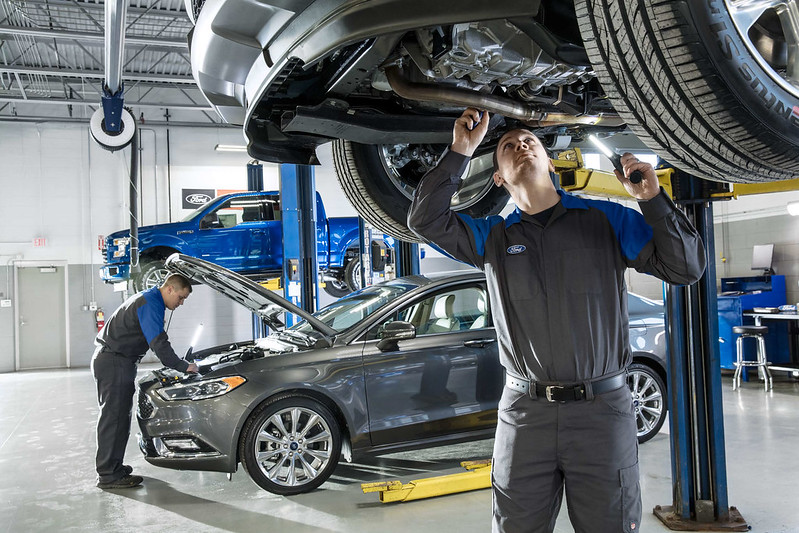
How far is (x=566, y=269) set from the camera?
73.7 inches

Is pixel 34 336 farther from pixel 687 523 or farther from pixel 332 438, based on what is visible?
pixel 687 523

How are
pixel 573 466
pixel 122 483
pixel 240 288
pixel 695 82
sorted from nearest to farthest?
pixel 695 82 < pixel 573 466 < pixel 240 288 < pixel 122 483

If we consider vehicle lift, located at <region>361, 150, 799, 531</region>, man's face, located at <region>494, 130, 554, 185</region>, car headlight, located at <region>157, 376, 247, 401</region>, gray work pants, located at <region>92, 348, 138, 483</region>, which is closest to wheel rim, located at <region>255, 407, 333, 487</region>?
car headlight, located at <region>157, 376, 247, 401</region>

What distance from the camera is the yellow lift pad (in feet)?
11.7

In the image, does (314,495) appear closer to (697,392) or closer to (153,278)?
(697,392)

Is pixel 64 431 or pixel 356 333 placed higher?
pixel 356 333

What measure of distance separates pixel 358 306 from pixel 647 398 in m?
2.22

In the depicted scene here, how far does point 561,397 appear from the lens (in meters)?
1.80

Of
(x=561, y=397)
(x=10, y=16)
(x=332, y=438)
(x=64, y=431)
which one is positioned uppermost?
(x=10, y=16)

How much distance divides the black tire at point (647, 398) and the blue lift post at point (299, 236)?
352cm

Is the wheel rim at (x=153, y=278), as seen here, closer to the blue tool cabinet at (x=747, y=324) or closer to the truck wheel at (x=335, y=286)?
the truck wheel at (x=335, y=286)

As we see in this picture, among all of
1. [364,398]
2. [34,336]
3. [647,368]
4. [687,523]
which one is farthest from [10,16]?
[687,523]

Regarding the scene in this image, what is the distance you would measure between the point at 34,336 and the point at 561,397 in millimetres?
13488

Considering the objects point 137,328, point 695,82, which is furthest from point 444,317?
point 695,82
